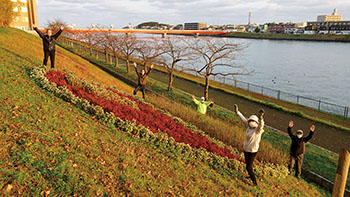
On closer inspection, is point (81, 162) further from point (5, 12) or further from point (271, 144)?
point (5, 12)

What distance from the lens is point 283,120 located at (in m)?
20.7

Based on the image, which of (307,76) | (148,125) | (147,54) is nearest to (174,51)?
(147,54)

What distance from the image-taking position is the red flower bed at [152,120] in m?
9.87

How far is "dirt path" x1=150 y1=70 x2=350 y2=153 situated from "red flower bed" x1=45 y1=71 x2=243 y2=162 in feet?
29.8

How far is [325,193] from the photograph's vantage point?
968cm

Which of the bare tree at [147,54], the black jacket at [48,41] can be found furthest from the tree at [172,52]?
the black jacket at [48,41]

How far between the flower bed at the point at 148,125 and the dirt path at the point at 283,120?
870cm

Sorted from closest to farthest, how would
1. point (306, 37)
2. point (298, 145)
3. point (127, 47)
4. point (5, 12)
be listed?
point (298, 145), point (127, 47), point (5, 12), point (306, 37)

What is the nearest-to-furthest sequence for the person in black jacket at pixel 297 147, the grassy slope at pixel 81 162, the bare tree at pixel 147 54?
the grassy slope at pixel 81 162 < the person in black jacket at pixel 297 147 < the bare tree at pixel 147 54

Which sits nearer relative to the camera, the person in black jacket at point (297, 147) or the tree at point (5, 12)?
the person in black jacket at point (297, 147)

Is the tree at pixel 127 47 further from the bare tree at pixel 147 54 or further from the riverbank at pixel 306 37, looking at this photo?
the riverbank at pixel 306 37

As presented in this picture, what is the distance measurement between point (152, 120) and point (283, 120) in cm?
1413

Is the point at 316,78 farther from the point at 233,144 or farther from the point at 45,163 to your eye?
the point at 45,163

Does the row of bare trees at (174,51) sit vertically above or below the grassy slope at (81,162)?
above
